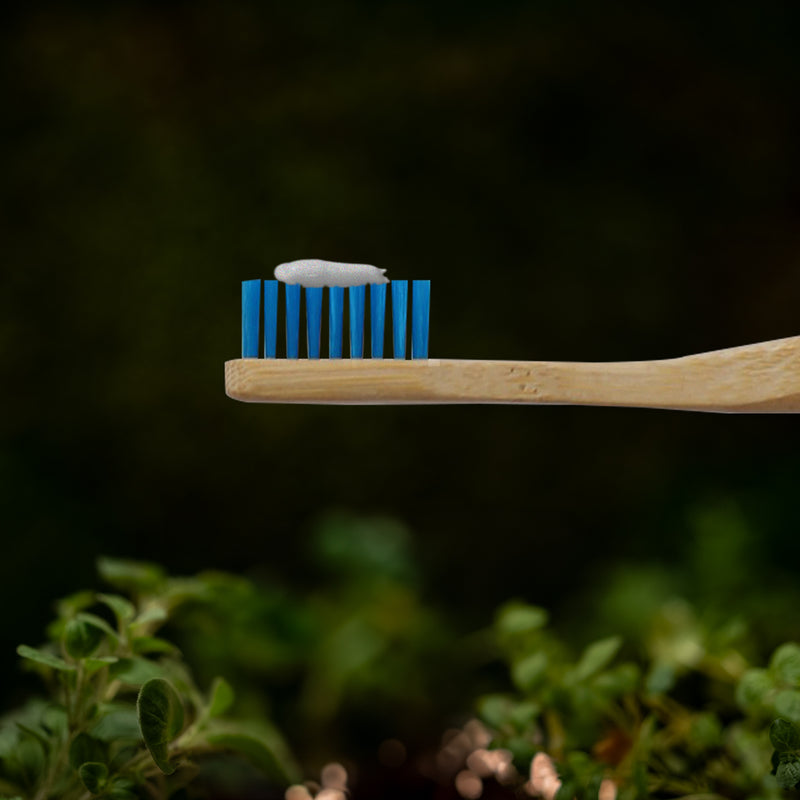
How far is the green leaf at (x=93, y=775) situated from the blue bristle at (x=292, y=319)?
163 mm

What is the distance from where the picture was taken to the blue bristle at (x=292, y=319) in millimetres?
380

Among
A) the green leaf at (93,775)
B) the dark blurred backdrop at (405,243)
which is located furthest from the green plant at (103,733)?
the dark blurred backdrop at (405,243)

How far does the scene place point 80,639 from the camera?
1.04 ft

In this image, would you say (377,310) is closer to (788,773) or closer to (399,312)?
(399,312)

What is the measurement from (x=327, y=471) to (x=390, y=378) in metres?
0.63

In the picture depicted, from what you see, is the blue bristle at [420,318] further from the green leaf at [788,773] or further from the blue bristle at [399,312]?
the green leaf at [788,773]

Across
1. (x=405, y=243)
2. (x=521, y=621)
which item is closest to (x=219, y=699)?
A: (x=521, y=621)

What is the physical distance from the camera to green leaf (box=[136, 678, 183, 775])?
0.90 feet

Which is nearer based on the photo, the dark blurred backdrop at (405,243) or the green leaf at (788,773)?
the green leaf at (788,773)

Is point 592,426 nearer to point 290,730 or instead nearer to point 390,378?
point 290,730

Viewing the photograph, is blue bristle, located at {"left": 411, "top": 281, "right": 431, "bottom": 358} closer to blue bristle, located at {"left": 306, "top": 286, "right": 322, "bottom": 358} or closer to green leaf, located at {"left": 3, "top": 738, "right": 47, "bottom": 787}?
blue bristle, located at {"left": 306, "top": 286, "right": 322, "bottom": 358}

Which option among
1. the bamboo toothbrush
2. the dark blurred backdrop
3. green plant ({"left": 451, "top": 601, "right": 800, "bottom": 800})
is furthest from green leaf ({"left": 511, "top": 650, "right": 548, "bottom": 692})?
the dark blurred backdrop

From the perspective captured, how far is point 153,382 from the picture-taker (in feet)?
3.16

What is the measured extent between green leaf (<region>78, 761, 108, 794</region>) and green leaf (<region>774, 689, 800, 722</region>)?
0.69 ft
